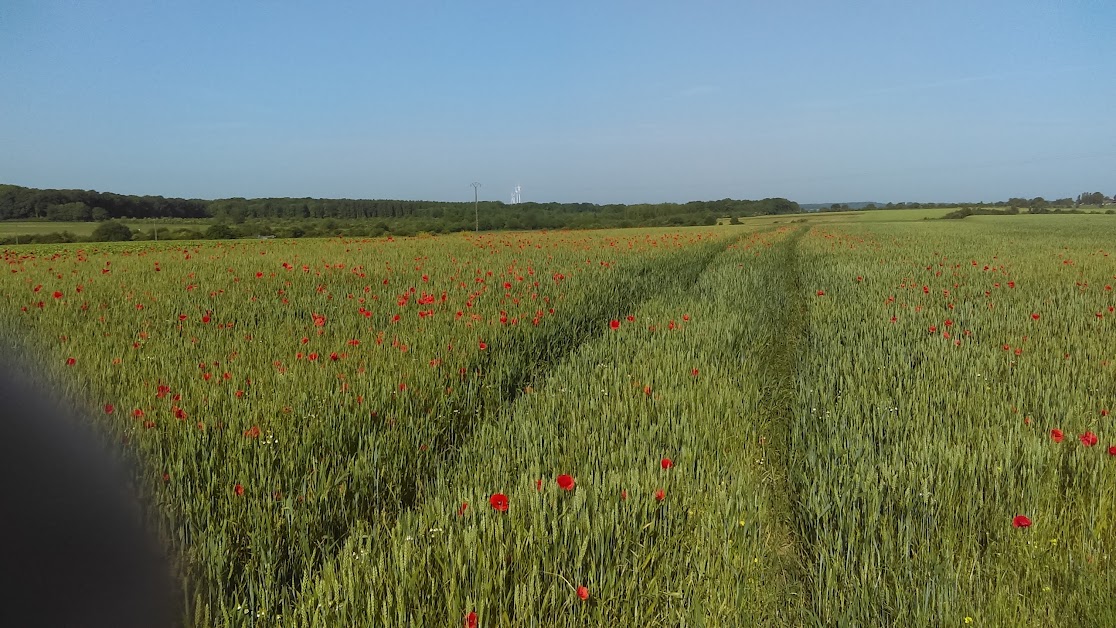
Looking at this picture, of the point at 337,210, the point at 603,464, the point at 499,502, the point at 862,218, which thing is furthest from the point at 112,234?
the point at 337,210

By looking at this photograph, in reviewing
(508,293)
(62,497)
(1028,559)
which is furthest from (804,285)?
(62,497)

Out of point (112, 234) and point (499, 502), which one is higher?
point (112, 234)

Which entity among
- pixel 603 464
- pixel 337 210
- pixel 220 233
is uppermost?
pixel 337 210

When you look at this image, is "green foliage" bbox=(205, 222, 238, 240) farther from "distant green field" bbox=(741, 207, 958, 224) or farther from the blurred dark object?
the blurred dark object

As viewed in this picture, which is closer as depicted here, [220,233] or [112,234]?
[112,234]

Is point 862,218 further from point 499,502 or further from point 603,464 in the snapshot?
point 499,502

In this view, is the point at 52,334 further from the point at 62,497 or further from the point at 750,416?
the point at 750,416

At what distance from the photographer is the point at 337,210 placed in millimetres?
136250

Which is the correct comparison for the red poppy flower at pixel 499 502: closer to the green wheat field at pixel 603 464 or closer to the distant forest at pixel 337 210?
the green wheat field at pixel 603 464

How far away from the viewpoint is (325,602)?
212 centimetres

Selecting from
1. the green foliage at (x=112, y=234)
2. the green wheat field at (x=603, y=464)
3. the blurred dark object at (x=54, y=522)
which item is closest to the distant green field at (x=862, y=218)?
the green wheat field at (x=603, y=464)

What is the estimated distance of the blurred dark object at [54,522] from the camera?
1209mm

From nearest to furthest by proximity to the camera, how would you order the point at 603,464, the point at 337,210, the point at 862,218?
the point at 603,464, the point at 862,218, the point at 337,210

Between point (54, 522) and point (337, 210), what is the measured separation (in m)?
145
